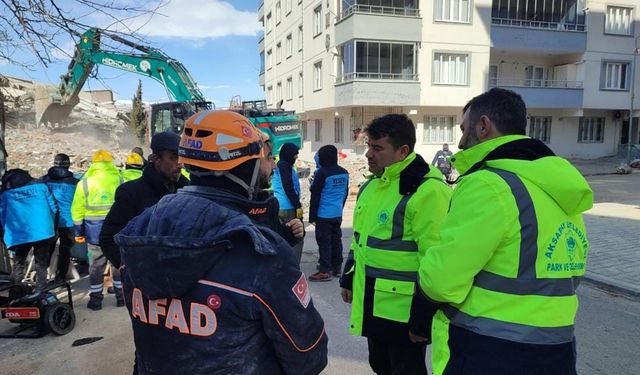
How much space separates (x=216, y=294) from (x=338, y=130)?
942 inches

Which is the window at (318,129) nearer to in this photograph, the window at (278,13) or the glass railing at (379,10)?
the glass railing at (379,10)

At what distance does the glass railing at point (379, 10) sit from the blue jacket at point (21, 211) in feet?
59.2

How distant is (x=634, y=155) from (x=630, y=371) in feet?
88.5

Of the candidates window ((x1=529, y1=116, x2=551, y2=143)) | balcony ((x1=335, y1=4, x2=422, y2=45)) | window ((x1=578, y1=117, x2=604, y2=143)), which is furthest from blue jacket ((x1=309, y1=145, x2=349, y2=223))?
window ((x1=578, y1=117, x2=604, y2=143))

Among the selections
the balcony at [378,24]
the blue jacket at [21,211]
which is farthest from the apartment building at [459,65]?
the blue jacket at [21,211]

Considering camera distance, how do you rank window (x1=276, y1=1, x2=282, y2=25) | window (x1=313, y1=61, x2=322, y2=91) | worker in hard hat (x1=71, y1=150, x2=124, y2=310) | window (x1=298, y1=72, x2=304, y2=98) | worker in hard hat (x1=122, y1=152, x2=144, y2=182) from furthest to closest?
1. window (x1=276, y1=1, x2=282, y2=25)
2. window (x1=298, y1=72, x2=304, y2=98)
3. window (x1=313, y1=61, x2=322, y2=91)
4. worker in hard hat (x1=122, y1=152, x2=144, y2=182)
5. worker in hard hat (x1=71, y1=150, x2=124, y2=310)

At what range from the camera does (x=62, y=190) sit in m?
5.89

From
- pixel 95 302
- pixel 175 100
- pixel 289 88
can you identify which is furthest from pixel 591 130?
pixel 95 302

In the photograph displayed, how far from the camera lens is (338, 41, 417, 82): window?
21.2 meters

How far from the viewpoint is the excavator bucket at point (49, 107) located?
1913cm

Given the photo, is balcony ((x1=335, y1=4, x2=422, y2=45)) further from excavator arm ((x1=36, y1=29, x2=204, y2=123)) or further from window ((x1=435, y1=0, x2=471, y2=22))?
excavator arm ((x1=36, y1=29, x2=204, y2=123))

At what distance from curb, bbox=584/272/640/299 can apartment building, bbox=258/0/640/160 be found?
51.1ft

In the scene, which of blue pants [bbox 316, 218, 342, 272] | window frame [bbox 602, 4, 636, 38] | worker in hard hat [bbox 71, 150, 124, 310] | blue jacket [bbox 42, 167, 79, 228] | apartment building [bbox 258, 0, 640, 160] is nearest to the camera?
worker in hard hat [bbox 71, 150, 124, 310]

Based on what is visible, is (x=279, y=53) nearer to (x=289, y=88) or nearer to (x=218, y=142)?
(x=289, y=88)
